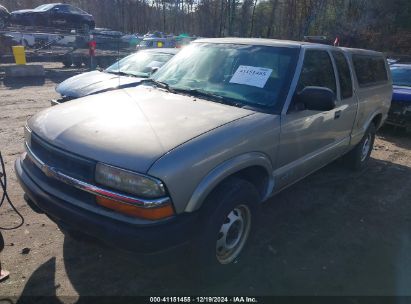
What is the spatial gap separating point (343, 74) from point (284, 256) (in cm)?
237

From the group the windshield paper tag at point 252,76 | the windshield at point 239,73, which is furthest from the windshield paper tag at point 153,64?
the windshield paper tag at point 252,76

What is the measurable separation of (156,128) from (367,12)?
117ft

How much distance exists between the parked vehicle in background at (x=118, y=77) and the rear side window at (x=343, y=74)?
381 centimetres

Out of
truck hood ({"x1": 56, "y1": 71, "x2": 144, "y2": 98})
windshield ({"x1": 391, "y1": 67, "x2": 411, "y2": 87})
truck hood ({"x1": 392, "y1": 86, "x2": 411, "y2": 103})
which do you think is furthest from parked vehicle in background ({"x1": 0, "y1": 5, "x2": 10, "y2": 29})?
truck hood ({"x1": 392, "y1": 86, "x2": 411, "y2": 103})

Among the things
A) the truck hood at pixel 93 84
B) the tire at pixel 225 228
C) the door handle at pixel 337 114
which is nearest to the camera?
the tire at pixel 225 228

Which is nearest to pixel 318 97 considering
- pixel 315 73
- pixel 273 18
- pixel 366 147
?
pixel 315 73

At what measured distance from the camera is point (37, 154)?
2875 millimetres

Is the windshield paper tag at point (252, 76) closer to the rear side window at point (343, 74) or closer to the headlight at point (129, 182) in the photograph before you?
the rear side window at point (343, 74)

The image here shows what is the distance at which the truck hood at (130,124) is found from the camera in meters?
2.40

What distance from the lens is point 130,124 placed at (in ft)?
9.02

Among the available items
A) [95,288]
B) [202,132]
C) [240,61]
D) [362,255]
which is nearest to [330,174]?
[362,255]

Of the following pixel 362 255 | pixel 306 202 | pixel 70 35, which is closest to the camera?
pixel 362 255

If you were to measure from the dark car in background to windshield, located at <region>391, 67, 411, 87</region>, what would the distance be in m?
15.7

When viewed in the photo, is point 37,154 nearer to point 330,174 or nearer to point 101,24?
point 330,174
